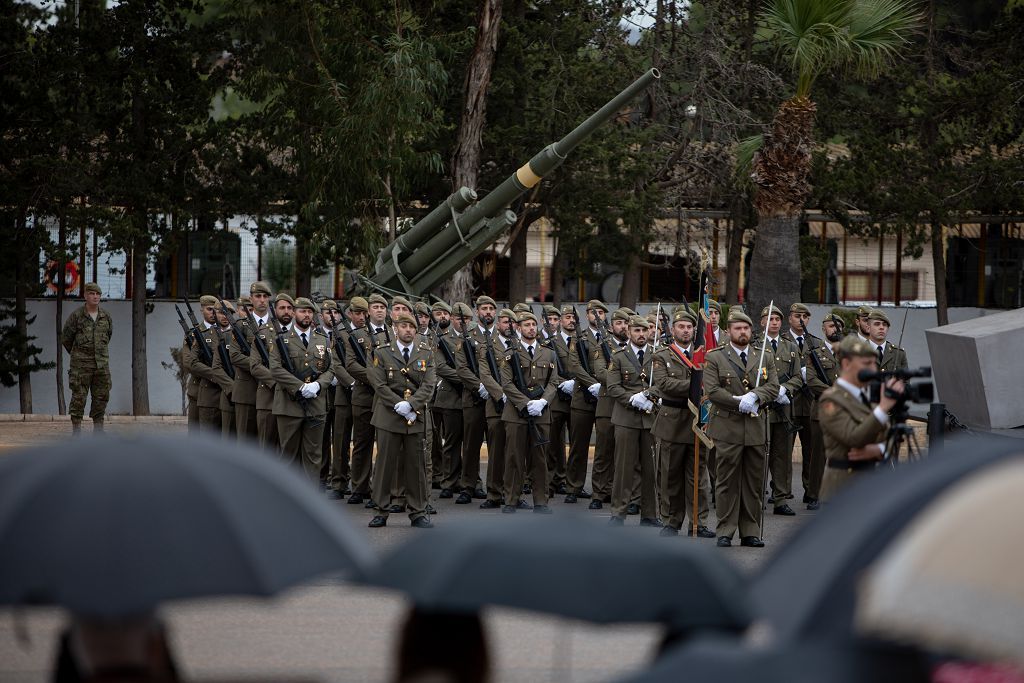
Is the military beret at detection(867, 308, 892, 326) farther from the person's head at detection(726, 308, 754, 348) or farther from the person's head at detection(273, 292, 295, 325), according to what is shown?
the person's head at detection(273, 292, 295, 325)

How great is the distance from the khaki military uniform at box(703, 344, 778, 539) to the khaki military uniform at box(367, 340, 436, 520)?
100 inches

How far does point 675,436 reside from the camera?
40.7 ft

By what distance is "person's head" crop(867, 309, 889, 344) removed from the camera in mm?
14688

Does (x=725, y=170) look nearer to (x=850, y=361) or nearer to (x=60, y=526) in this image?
(x=850, y=361)

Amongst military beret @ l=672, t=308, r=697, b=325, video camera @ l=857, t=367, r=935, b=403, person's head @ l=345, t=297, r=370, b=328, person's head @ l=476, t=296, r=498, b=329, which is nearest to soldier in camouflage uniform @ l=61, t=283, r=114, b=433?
person's head @ l=345, t=297, r=370, b=328

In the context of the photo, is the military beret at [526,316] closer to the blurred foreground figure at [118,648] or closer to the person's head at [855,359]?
the person's head at [855,359]

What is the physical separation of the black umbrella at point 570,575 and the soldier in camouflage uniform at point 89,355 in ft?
45.8

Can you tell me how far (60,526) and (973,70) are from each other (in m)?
24.6

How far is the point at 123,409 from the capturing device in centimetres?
2622

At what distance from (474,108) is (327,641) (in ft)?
53.7

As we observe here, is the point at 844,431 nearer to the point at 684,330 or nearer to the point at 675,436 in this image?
the point at 675,436

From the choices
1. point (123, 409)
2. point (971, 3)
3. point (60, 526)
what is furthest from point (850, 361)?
point (971, 3)

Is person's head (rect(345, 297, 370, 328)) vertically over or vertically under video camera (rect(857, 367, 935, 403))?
over

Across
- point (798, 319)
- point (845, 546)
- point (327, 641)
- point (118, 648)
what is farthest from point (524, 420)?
point (845, 546)
